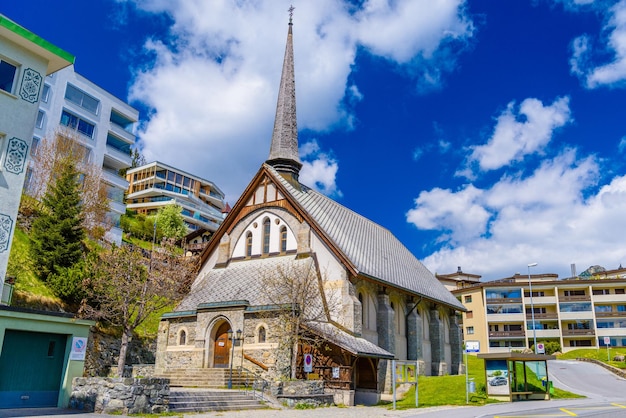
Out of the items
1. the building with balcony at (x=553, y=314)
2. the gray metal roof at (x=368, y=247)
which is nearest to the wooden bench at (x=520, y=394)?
the gray metal roof at (x=368, y=247)

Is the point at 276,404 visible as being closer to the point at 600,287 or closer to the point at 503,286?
the point at 503,286

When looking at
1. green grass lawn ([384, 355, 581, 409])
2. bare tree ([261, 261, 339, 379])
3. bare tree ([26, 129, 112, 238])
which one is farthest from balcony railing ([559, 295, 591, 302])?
bare tree ([26, 129, 112, 238])

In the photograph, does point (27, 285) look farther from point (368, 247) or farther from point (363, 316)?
point (368, 247)

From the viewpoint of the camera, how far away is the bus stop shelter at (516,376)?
79.9 ft

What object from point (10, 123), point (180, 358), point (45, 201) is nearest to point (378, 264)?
point (180, 358)

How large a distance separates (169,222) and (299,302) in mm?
43653

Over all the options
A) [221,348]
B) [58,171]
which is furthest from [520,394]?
[58,171]

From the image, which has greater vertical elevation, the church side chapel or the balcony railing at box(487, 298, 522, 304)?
the balcony railing at box(487, 298, 522, 304)

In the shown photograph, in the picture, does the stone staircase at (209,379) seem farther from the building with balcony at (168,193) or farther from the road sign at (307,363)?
the building with balcony at (168,193)

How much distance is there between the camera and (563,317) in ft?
230

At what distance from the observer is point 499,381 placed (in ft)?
80.7

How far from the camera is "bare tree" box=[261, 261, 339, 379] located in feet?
80.8

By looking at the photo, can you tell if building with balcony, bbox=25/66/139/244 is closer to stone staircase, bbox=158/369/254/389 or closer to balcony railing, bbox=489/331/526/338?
stone staircase, bbox=158/369/254/389

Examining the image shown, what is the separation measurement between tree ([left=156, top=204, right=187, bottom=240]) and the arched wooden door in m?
36.3
